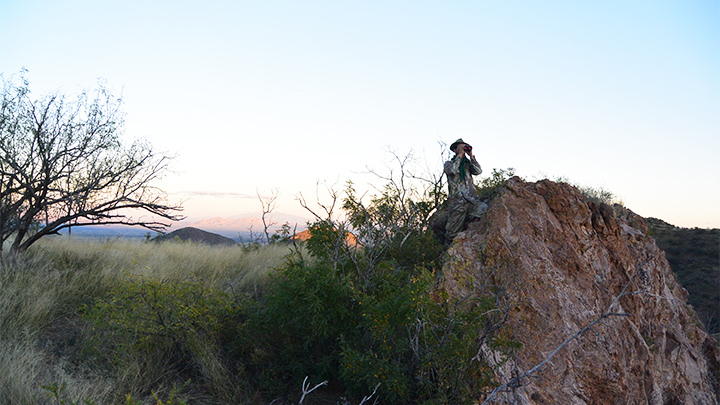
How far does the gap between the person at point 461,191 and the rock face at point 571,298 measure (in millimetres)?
370

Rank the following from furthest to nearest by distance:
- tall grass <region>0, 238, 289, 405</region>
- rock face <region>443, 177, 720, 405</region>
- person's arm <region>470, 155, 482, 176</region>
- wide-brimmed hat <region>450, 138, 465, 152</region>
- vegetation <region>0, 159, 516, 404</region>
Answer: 1. wide-brimmed hat <region>450, 138, 465, 152</region>
2. person's arm <region>470, 155, 482, 176</region>
3. rock face <region>443, 177, 720, 405</region>
4. vegetation <region>0, 159, 516, 404</region>
5. tall grass <region>0, 238, 289, 405</region>

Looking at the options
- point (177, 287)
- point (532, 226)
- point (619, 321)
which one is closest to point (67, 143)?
point (177, 287)

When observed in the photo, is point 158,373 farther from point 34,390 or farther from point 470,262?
point 470,262

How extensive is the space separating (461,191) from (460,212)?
1.15ft

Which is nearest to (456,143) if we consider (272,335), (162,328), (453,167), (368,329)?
(453,167)

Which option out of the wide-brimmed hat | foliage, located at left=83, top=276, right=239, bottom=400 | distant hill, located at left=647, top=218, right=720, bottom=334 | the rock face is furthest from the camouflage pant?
distant hill, located at left=647, top=218, right=720, bottom=334

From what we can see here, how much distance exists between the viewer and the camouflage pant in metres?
6.59

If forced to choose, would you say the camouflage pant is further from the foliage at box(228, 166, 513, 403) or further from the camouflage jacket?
the foliage at box(228, 166, 513, 403)

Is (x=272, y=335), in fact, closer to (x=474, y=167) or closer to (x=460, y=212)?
(x=460, y=212)

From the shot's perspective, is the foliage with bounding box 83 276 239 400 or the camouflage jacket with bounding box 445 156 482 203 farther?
the camouflage jacket with bounding box 445 156 482 203

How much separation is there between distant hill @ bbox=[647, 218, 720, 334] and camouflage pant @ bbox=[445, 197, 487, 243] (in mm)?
16370

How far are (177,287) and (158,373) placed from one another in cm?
114

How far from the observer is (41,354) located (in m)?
4.97

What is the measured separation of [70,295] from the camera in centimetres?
662
